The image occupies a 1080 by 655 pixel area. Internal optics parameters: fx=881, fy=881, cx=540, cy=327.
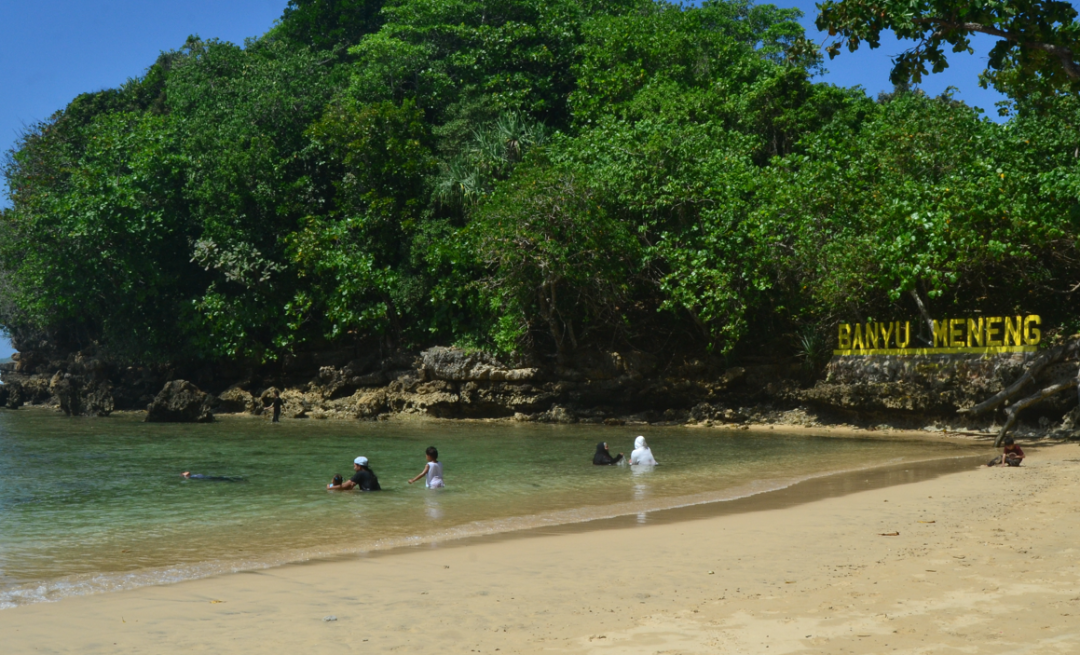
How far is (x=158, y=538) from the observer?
1000 centimetres

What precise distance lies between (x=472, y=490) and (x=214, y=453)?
8.54 metres

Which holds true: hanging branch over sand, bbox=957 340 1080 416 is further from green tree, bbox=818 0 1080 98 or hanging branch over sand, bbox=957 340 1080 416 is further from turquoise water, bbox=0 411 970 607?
green tree, bbox=818 0 1080 98

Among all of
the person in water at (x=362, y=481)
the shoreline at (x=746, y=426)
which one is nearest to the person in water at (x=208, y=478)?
the person in water at (x=362, y=481)

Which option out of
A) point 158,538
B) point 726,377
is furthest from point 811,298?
point 158,538

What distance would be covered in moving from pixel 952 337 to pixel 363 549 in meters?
16.6

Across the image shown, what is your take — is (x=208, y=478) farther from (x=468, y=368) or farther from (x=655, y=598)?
(x=468, y=368)

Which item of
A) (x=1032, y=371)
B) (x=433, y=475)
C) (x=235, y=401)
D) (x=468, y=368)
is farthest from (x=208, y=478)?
(x=235, y=401)

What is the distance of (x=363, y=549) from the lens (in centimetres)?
916

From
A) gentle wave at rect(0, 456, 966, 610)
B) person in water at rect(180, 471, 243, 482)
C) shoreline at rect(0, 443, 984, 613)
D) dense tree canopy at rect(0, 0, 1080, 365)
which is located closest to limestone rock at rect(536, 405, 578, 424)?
dense tree canopy at rect(0, 0, 1080, 365)

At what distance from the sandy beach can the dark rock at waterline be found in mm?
21815

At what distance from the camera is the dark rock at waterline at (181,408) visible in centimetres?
2855

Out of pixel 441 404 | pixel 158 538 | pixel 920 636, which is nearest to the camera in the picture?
pixel 920 636

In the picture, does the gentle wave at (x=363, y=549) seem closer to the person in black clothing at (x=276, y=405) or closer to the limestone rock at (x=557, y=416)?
the limestone rock at (x=557, y=416)

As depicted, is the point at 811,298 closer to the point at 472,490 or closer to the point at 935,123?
the point at 935,123
